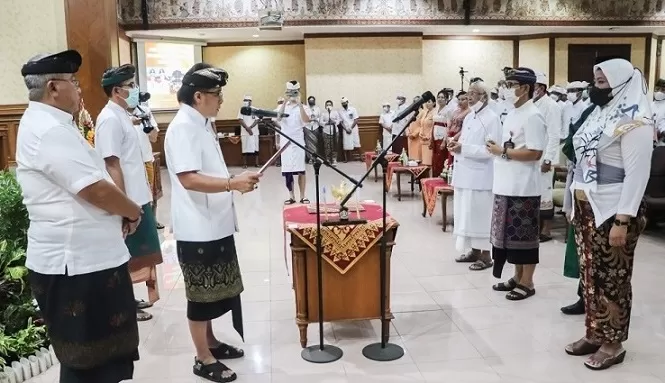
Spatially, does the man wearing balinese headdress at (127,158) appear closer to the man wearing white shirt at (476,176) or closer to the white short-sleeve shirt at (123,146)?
the white short-sleeve shirt at (123,146)

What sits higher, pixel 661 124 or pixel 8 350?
pixel 661 124

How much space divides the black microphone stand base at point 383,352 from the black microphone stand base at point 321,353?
0.15 m

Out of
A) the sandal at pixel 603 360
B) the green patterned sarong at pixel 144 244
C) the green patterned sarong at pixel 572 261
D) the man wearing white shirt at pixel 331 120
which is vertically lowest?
the sandal at pixel 603 360

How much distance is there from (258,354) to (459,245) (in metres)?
2.23

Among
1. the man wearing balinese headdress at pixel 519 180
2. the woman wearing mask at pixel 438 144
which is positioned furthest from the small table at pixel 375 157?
the man wearing balinese headdress at pixel 519 180

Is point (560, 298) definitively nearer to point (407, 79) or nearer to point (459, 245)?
point (459, 245)

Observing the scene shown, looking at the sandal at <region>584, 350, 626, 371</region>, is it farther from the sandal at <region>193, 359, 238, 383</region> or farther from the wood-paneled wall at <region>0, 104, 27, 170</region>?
the wood-paneled wall at <region>0, 104, 27, 170</region>

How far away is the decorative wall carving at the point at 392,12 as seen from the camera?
11.4m

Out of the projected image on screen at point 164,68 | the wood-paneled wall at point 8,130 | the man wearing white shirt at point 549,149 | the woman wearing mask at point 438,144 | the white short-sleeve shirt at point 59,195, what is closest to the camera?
the white short-sleeve shirt at point 59,195

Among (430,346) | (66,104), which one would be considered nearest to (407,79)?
(430,346)

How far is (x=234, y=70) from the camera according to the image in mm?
14078

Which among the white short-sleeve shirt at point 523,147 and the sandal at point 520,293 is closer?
the white short-sleeve shirt at point 523,147

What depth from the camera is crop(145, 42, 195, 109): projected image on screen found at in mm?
12570

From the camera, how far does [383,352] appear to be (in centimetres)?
328
